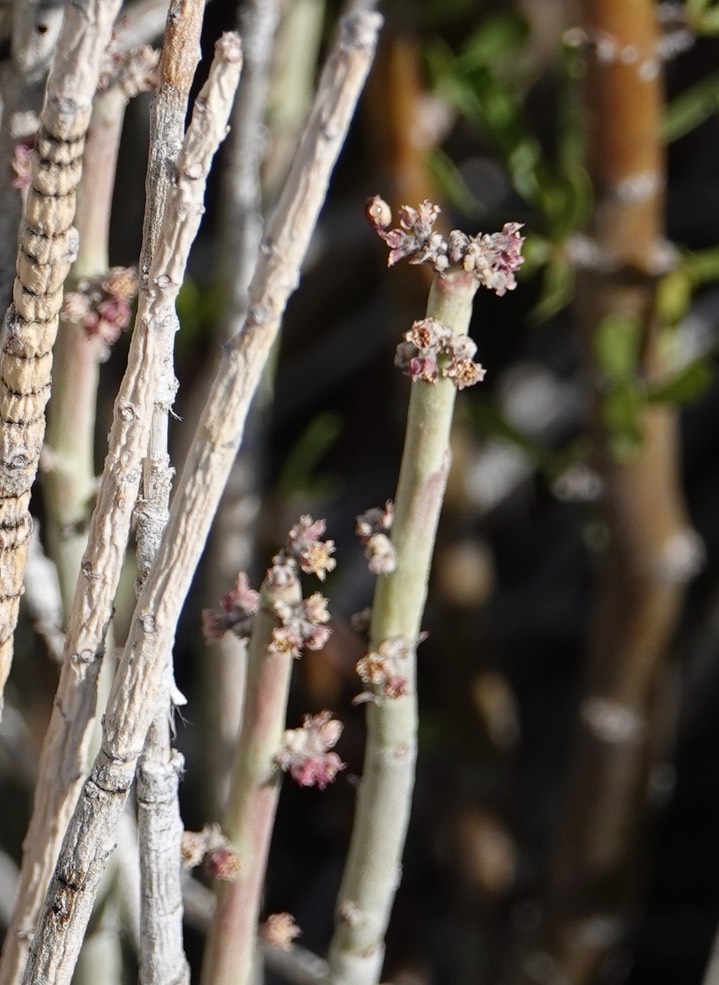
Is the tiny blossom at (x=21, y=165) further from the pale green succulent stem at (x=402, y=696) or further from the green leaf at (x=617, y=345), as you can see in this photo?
the green leaf at (x=617, y=345)

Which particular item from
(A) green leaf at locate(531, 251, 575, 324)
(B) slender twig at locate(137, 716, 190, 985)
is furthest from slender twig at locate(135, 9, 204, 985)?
(A) green leaf at locate(531, 251, 575, 324)

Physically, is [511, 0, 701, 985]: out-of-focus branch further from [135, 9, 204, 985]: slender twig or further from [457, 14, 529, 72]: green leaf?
[135, 9, 204, 985]: slender twig

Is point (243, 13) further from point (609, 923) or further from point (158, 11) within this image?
point (609, 923)

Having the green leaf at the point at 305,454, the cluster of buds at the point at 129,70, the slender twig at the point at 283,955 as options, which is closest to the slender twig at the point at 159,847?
the slender twig at the point at 283,955

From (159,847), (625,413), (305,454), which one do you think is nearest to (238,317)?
(305,454)

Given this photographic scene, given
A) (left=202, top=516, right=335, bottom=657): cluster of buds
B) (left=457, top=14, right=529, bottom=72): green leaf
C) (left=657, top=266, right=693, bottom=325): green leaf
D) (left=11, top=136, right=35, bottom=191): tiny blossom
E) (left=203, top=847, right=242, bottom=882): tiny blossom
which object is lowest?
(left=203, top=847, right=242, bottom=882): tiny blossom
